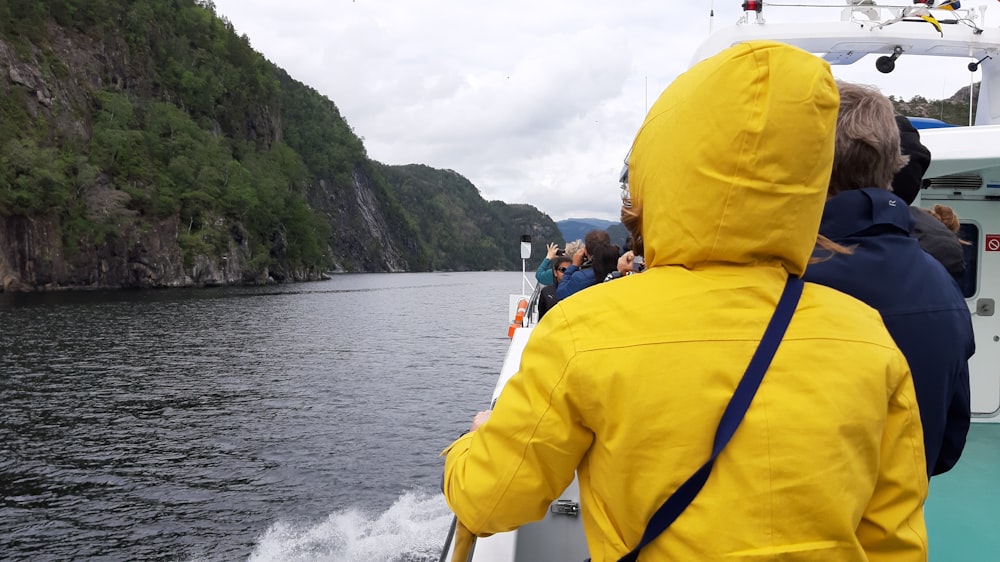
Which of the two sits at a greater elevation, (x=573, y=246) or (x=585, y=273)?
(x=573, y=246)

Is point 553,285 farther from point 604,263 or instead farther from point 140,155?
point 140,155

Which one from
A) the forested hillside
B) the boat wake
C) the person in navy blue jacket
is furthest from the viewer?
the forested hillside

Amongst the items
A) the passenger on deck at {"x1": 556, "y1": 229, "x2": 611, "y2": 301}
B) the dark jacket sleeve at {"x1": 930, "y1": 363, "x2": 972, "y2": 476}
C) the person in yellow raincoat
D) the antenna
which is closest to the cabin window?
the antenna

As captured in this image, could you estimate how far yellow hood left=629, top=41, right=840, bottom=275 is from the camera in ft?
3.78

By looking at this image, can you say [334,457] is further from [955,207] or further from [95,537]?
[955,207]

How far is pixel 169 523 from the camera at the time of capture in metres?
10.1

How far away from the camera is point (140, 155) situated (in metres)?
66.8

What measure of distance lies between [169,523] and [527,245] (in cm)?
730

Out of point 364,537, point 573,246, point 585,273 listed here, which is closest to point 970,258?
point 585,273

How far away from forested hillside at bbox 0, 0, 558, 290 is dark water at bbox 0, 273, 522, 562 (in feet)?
94.6

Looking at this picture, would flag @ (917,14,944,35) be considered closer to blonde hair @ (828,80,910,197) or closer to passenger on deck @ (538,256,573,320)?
passenger on deck @ (538,256,573,320)

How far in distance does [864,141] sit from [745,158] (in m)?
0.78

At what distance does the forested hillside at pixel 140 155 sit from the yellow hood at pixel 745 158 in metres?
60.2

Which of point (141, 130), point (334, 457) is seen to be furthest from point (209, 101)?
point (334, 457)
